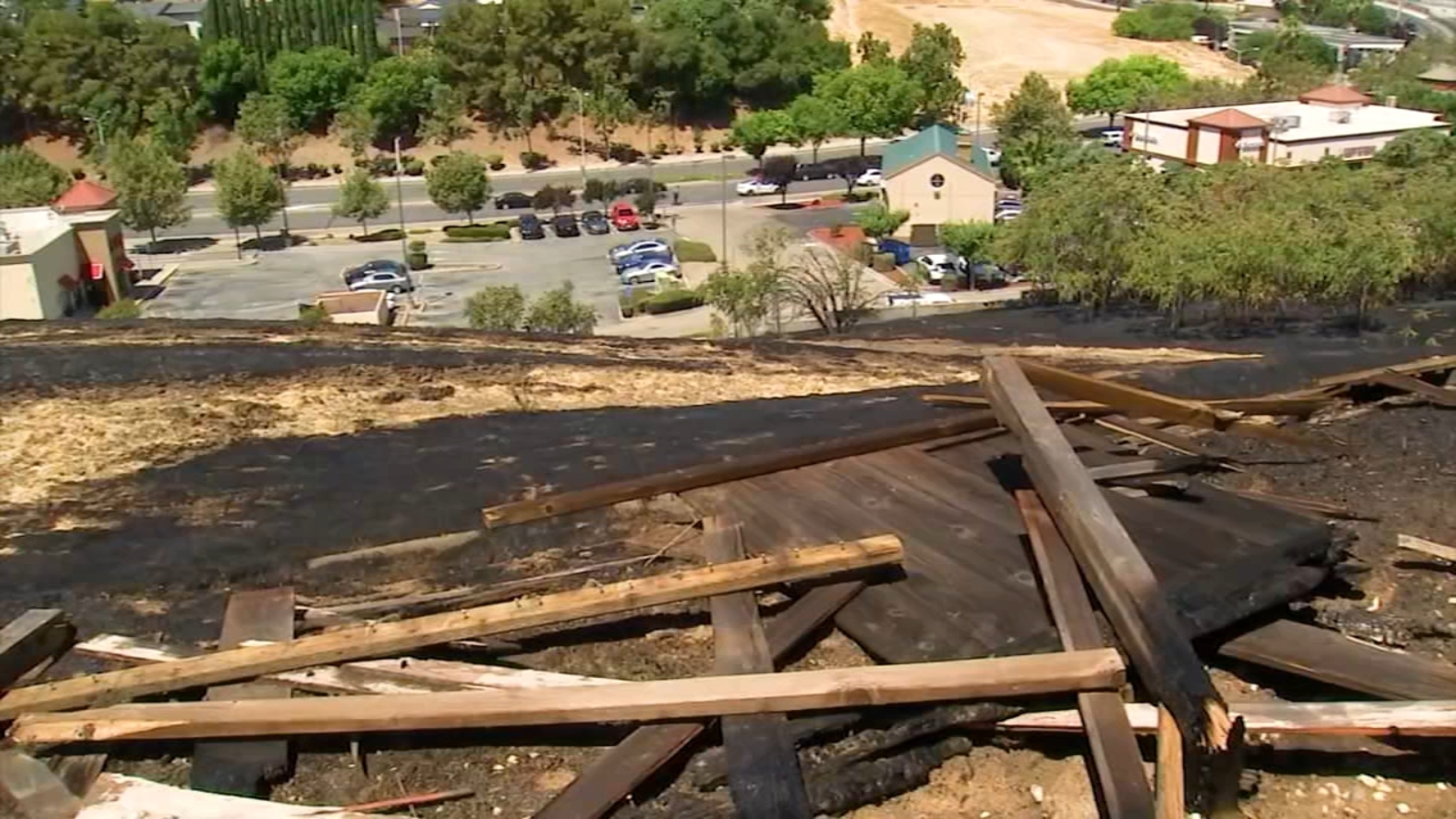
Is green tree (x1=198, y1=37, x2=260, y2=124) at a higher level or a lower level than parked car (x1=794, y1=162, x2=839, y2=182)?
higher

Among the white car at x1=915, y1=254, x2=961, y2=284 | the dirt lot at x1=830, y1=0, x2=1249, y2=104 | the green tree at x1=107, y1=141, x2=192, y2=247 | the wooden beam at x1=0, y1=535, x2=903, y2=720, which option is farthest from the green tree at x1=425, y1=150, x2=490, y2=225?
the wooden beam at x1=0, y1=535, x2=903, y2=720

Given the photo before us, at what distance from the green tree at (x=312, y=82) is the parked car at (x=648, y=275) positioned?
2345 cm

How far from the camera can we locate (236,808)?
11.2ft

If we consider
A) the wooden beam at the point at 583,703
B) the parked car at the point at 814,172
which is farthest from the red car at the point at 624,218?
the wooden beam at the point at 583,703

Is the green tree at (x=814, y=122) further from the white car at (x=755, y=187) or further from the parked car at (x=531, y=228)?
the parked car at (x=531, y=228)

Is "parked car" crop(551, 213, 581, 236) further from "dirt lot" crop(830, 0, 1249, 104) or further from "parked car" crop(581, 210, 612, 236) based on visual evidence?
"dirt lot" crop(830, 0, 1249, 104)

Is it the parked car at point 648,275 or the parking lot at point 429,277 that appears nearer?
the parking lot at point 429,277

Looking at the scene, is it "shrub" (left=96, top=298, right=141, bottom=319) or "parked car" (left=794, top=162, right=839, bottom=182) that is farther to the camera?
"parked car" (left=794, top=162, right=839, bottom=182)

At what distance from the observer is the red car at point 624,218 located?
39719mm

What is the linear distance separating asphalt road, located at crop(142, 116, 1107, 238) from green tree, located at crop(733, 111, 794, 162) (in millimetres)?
1155

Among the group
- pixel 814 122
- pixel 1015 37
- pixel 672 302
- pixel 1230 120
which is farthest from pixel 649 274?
pixel 1015 37

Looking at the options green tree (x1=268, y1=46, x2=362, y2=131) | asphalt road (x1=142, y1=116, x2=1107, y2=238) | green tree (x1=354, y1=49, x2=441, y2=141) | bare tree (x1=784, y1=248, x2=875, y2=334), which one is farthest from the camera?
green tree (x1=268, y1=46, x2=362, y2=131)

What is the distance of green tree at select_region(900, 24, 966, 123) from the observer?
53.6 metres

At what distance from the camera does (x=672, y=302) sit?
29891 mm
